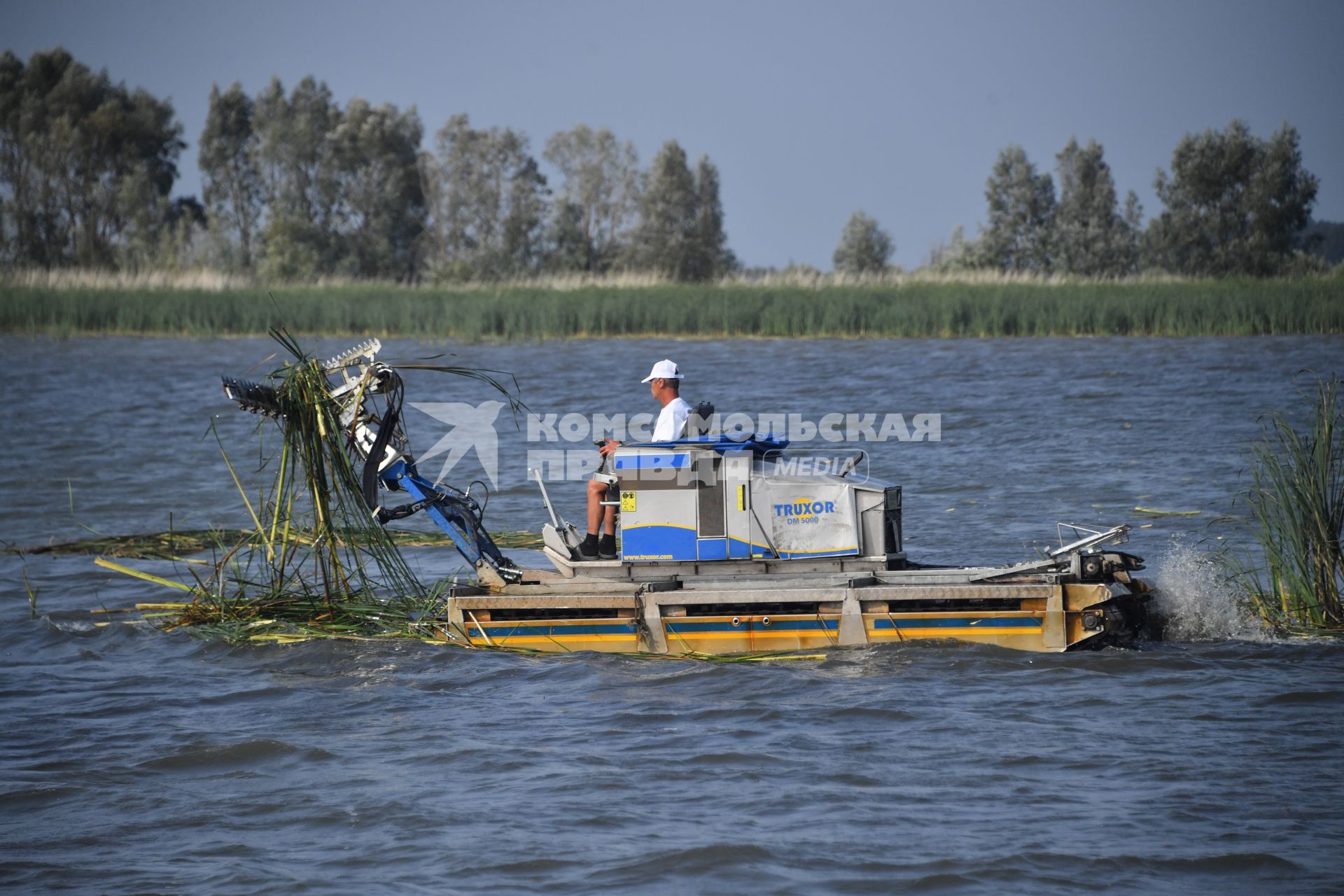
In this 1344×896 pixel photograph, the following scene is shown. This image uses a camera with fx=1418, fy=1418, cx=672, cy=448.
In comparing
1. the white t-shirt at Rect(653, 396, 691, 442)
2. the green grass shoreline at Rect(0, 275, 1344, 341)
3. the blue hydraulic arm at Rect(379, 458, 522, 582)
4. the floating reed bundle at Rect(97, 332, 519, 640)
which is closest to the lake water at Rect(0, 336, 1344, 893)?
the floating reed bundle at Rect(97, 332, 519, 640)

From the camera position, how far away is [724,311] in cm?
3506

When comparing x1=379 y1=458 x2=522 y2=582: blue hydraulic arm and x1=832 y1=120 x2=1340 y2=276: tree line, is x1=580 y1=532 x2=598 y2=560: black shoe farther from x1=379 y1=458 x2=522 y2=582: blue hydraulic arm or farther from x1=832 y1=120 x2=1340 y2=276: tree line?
x1=832 y1=120 x2=1340 y2=276: tree line

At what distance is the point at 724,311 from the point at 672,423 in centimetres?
2542

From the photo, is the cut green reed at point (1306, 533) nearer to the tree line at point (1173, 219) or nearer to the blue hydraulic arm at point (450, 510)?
the blue hydraulic arm at point (450, 510)

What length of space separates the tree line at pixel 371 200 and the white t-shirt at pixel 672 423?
167 ft

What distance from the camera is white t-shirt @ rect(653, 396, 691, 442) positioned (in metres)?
9.85

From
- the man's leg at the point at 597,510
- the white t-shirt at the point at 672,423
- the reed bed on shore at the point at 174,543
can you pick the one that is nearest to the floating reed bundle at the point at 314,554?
the man's leg at the point at 597,510

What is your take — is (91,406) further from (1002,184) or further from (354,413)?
(1002,184)

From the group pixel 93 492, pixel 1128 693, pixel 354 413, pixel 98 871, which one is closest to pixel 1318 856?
pixel 1128 693

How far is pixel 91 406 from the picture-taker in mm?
25891

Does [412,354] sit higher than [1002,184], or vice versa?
[1002,184]

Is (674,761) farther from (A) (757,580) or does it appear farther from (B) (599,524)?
(B) (599,524)

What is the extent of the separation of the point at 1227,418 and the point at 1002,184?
140 feet

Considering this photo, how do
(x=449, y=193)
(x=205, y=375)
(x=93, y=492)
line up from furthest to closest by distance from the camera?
1. (x=449, y=193)
2. (x=205, y=375)
3. (x=93, y=492)
